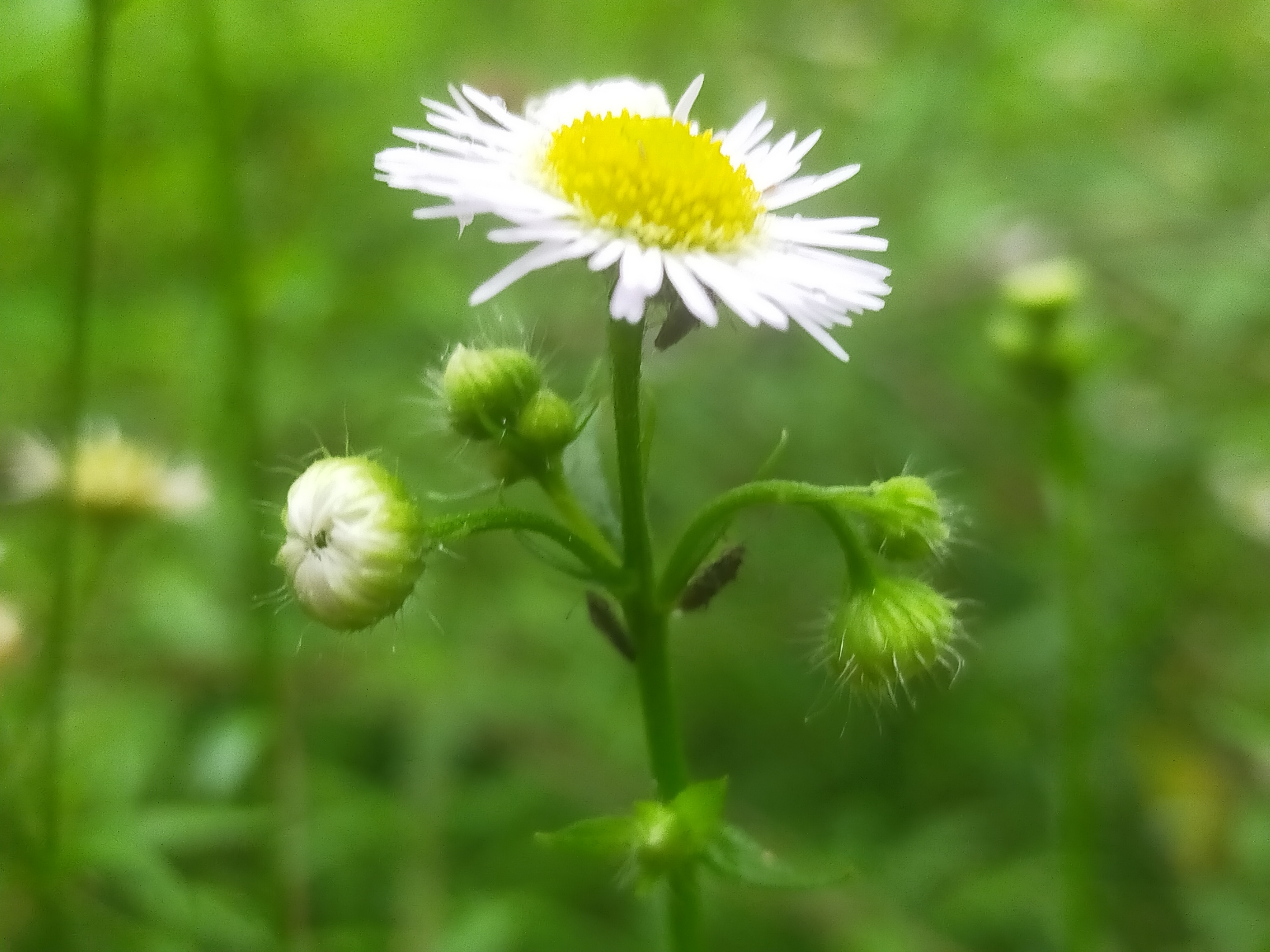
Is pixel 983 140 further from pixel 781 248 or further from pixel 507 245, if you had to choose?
pixel 781 248

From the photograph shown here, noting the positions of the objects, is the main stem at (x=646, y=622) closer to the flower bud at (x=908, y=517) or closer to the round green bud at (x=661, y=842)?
the round green bud at (x=661, y=842)

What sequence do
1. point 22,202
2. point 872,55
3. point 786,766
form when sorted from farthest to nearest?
1. point 872,55
2. point 22,202
3. point 786,766

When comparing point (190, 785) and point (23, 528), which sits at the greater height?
point (23, 528)

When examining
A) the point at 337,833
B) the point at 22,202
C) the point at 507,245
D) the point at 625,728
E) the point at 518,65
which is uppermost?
the point at 518,65

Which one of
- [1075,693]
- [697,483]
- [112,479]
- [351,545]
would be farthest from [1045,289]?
[112,479]

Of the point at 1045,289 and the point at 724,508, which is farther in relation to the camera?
the point at 1045,289

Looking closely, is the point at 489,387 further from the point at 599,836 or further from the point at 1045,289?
the point at 1045,289

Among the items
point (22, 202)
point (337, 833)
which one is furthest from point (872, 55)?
point (337, 833)
